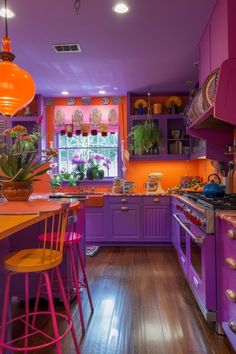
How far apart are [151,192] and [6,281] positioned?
3.61 m

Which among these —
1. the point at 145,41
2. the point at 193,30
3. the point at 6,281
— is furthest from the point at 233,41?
the point at 6,281

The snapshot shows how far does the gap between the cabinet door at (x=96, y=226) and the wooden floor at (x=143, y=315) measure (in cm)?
93

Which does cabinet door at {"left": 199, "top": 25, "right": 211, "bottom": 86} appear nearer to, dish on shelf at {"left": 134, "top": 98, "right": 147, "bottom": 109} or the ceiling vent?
the ceiling vent

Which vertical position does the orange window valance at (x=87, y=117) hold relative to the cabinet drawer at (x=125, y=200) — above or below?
above

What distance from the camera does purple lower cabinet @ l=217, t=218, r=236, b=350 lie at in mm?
1830

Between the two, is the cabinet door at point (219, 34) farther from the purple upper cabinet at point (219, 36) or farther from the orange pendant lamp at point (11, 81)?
the orange pendant lamp at point (11, 81)

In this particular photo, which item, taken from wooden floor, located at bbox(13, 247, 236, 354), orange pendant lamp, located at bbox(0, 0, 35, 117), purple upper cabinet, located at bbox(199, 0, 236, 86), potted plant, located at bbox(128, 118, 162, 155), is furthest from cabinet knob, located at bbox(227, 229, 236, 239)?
potted plant, located at bbox(128, 118, 162, 155)

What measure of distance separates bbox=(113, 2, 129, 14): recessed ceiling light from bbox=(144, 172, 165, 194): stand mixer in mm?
2838

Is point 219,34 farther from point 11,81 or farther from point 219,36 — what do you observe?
point 11,81

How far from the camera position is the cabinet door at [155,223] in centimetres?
480

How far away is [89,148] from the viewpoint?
5.73 meters

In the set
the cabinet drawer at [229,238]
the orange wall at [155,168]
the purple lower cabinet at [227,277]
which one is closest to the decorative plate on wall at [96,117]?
the orange wall at [155,168]

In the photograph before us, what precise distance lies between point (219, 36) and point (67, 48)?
5.54ft

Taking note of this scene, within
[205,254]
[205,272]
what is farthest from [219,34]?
[205,272]
